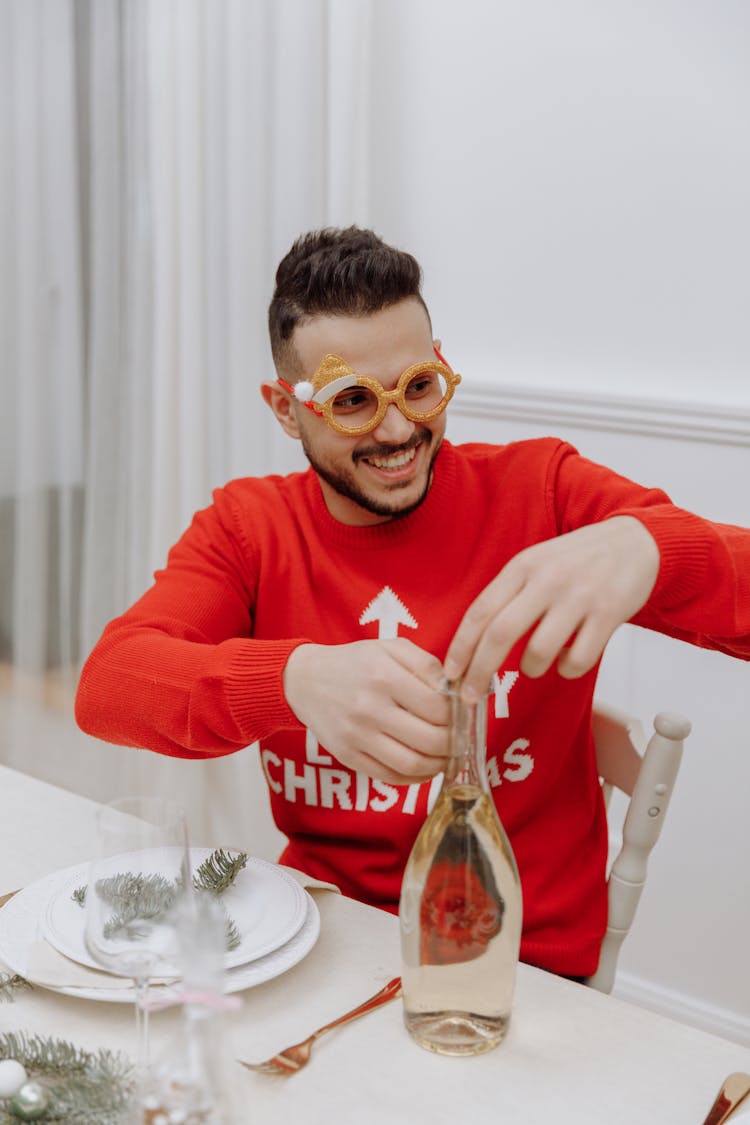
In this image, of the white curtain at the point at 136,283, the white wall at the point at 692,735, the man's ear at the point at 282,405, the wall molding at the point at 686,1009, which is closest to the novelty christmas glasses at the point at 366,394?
the man's ear at the point at 282,405

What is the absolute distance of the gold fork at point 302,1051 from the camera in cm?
90

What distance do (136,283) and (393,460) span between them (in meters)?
1.44

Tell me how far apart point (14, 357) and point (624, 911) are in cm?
206

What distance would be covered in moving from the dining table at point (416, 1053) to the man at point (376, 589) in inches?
8.3

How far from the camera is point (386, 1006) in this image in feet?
3.22

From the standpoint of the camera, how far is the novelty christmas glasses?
4.29 ft

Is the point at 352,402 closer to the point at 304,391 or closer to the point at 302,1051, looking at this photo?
the point at 304,391

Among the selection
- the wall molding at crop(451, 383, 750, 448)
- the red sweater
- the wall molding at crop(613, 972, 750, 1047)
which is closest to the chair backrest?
the red sweater

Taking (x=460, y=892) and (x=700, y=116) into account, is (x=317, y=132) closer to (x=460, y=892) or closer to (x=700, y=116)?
(x=700, y=116)

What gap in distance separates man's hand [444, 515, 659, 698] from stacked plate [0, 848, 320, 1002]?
27 cm

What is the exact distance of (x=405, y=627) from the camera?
1.43 m

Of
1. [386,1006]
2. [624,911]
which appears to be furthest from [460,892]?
[624,911]

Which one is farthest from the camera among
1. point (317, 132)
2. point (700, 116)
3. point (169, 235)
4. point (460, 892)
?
point (169, 235)

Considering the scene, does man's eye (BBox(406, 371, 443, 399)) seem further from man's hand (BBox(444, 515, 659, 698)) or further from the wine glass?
the wine glass
